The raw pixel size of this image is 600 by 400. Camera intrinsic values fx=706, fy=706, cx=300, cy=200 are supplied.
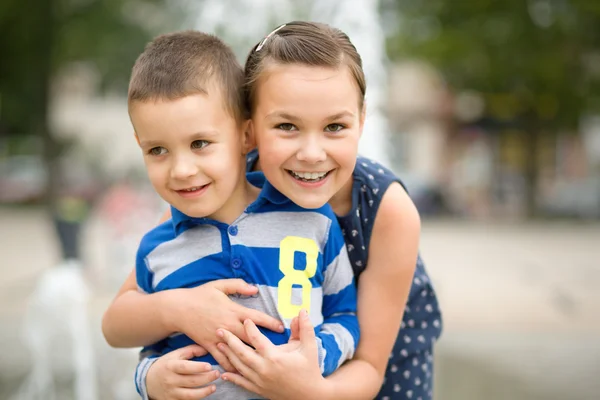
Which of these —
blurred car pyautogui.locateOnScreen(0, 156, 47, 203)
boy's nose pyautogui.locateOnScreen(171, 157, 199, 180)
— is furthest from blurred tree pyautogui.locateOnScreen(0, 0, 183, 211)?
boy's nose pyautogui.locateOnScreen(171, 157, 199, 180)

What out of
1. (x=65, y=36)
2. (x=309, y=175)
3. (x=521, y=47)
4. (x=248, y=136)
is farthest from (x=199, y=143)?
(x=65, y=36)

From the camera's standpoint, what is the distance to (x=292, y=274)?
1.62 meters

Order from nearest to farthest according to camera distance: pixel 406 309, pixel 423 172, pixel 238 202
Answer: pixel 238 202, pixel 406 309, pixel 423 172

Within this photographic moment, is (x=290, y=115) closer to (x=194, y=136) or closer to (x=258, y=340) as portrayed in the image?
(x=194, y=136)

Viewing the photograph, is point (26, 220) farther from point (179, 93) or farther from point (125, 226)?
point (179, 93)

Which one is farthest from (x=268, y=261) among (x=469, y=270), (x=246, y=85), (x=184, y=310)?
(x=469, y=270)

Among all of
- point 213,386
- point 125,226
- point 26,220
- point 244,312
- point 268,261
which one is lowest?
point 26,220

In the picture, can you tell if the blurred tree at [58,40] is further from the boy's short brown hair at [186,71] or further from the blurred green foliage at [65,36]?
the boy's short brown hair at [186,71]

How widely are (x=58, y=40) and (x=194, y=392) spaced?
780 inches

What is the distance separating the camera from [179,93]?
155 cm

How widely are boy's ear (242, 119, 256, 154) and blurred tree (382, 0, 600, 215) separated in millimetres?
18235

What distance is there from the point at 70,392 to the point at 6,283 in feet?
16.0

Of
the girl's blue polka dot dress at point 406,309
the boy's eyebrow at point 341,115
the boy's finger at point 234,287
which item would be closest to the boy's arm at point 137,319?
the boy's finger at point 234,287

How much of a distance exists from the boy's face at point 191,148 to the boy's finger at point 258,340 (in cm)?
28
